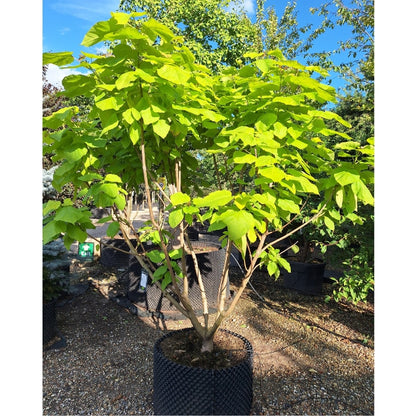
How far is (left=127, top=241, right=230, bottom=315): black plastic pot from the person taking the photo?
3561 millimetres

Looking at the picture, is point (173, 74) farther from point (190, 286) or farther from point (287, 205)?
point (190, 286)

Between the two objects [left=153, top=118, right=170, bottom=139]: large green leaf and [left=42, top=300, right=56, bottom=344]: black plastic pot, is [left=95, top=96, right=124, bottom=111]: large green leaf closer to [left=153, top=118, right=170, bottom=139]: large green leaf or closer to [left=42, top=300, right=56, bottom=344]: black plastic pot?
[left=153, top=118, right=170, bottom=139]: large green leaf

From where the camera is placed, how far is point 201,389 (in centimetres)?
170

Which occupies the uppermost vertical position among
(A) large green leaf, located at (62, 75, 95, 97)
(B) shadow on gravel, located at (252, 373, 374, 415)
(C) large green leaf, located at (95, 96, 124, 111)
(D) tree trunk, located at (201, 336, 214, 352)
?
(A) large green leaf, located at (62, 75, 95, 97)

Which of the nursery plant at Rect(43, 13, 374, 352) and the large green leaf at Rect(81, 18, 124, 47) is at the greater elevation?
the large green leaf at Rect(81, 18, 124, 47)

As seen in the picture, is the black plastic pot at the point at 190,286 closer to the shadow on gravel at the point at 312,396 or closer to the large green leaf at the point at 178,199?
the shadow on gravel at the point at 312,396

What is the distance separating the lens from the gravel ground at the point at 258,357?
2.14m

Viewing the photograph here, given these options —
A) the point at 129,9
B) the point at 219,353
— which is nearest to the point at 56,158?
the point at 219,353

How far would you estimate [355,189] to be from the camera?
1.29 meters

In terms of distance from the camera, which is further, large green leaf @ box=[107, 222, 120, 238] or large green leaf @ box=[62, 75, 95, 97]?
large green leaf @ box=[107, 222, 120, 238]

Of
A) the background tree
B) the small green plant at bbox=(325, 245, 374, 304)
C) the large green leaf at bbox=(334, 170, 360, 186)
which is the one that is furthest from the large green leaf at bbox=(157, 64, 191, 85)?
the background tree

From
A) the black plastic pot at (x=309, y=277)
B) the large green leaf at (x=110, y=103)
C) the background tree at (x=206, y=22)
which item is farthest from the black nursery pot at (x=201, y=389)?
the background tree at (x=206, y=22)

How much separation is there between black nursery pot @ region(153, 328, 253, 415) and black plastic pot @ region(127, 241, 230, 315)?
1.74 m

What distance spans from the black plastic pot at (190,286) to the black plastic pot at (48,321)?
926 mm
